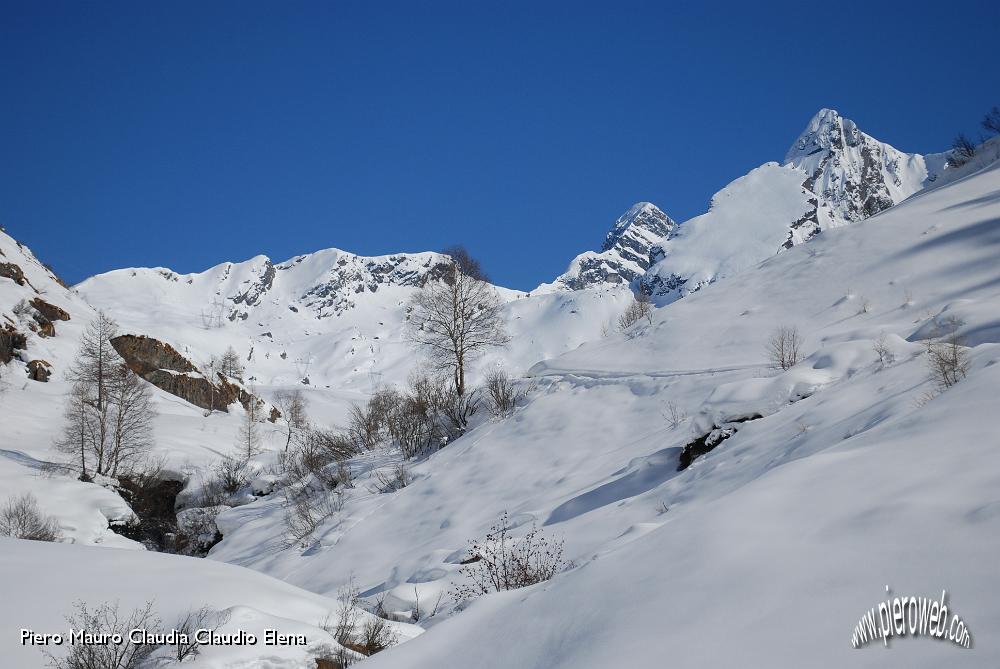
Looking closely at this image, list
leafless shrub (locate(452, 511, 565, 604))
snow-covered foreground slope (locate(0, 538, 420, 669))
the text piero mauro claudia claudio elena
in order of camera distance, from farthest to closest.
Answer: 1. leafless shrub (locate(452, 511, 565, 604))
2. snow-covered foreground slope (locate(0, 538, 420, 669))
3. the text piero mauro claudia claudio elena

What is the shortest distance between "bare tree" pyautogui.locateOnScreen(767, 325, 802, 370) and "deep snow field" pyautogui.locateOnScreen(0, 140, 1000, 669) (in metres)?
0.43

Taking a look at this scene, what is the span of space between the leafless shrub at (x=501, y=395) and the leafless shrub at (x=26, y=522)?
42.0ft

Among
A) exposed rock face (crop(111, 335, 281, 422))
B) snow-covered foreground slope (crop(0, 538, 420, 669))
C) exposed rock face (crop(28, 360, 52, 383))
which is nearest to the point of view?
snow-covered foreground slope (crop(0, 538, 420, 669))

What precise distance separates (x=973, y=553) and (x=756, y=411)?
8.69 m

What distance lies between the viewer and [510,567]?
28.3 ft

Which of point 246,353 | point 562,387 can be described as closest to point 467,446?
point 562,387

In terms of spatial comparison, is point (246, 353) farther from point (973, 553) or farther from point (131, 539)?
point (973, 553)

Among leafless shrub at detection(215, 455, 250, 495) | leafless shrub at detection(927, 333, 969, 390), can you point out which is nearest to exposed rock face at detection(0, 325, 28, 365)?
leafless shrub at detection(215, 455, 250, 495)

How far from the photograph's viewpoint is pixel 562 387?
64.0 ft

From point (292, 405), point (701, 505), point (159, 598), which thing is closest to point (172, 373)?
point (292, 405)

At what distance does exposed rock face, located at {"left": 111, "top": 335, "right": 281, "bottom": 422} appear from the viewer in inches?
1741

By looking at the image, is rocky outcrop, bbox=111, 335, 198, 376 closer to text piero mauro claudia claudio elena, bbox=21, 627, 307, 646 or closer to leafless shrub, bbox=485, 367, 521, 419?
leafless shrub, bbox=485, 367, 521, 419
